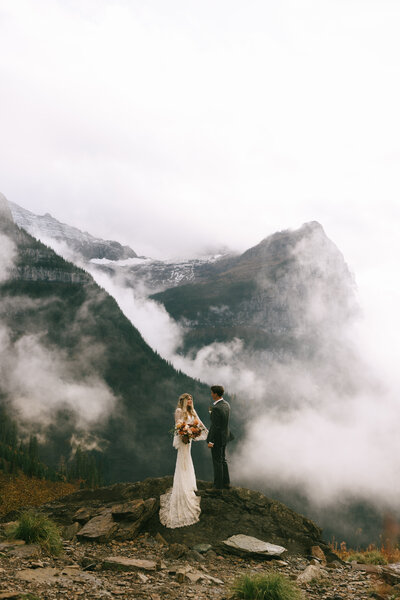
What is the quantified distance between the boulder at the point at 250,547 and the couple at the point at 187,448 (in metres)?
1.99

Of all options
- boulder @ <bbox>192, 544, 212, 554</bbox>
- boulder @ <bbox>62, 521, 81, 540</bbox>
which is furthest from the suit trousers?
boulder @ <bbox>62, 521, 81, 540</bbox>

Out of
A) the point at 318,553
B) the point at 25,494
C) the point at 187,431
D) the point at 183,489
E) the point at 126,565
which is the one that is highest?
the point at 187,431

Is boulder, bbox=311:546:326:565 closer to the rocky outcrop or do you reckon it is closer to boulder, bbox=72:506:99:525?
the rocky outcrop

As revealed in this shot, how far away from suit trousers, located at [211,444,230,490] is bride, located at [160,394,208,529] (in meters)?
0.76

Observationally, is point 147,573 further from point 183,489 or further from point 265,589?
point 183,489

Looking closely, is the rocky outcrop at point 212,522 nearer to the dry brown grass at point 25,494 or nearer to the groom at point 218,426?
the dry brown grass at point 25,494

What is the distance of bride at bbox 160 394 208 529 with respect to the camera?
16500 millimetres

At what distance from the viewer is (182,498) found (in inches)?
661

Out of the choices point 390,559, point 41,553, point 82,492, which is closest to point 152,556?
point 41,553

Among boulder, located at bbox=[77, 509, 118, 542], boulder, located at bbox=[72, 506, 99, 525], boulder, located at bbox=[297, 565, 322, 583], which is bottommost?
boulder, located at bbox=[72, 506, 99, 525]

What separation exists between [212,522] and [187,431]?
3.64 metres

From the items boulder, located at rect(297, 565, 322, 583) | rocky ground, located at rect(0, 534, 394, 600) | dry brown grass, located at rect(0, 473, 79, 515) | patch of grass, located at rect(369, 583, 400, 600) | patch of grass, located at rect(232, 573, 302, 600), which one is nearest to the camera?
patch of grass, located at rect(232, 573, 302, 600)

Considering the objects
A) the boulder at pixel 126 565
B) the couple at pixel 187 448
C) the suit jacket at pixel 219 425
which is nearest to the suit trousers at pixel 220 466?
the couple at pixel 187 448

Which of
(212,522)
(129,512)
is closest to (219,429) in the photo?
(212,522)
